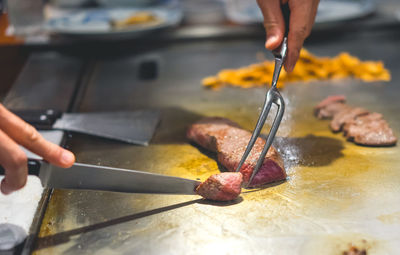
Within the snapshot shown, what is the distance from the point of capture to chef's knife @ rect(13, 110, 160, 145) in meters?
2.54

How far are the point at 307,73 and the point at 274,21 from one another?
53.1 inches

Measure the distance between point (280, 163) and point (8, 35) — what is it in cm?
318

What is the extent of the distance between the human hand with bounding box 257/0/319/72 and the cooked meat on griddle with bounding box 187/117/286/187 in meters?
0.43

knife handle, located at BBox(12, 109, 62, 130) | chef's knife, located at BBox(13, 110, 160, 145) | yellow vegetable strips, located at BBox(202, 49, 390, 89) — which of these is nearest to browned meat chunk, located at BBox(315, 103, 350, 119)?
yellow vegetable strips, located at BBox(202, 49, 390, 89)

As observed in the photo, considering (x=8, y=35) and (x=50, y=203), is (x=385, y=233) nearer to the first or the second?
(x=50, y=203)

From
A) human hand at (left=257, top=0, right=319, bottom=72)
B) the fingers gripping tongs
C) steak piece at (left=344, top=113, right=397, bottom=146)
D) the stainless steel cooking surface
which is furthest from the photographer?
steak piece at (left=344, top=113, right=397, bottom=146)

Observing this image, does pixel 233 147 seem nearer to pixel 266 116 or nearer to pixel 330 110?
pixel 266 116

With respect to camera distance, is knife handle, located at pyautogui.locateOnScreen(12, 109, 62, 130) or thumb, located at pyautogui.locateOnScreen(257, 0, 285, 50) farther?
knife handle, located at pyautogui.locateOnScreen(12, 109, 62, 130)

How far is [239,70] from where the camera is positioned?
3.46 m

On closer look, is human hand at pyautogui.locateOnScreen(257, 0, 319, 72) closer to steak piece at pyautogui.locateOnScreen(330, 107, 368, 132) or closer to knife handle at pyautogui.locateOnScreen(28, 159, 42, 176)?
steak piece at pyautogui.locateOnScreen(330, 107, 368, 132)

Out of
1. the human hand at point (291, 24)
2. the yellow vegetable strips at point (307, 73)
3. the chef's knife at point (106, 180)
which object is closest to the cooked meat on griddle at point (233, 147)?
the chef's knife at point (106, 180)

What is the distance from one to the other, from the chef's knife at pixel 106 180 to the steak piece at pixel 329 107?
116cm

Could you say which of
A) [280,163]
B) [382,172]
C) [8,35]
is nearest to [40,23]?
[8,35]

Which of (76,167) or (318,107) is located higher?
(76,167)
